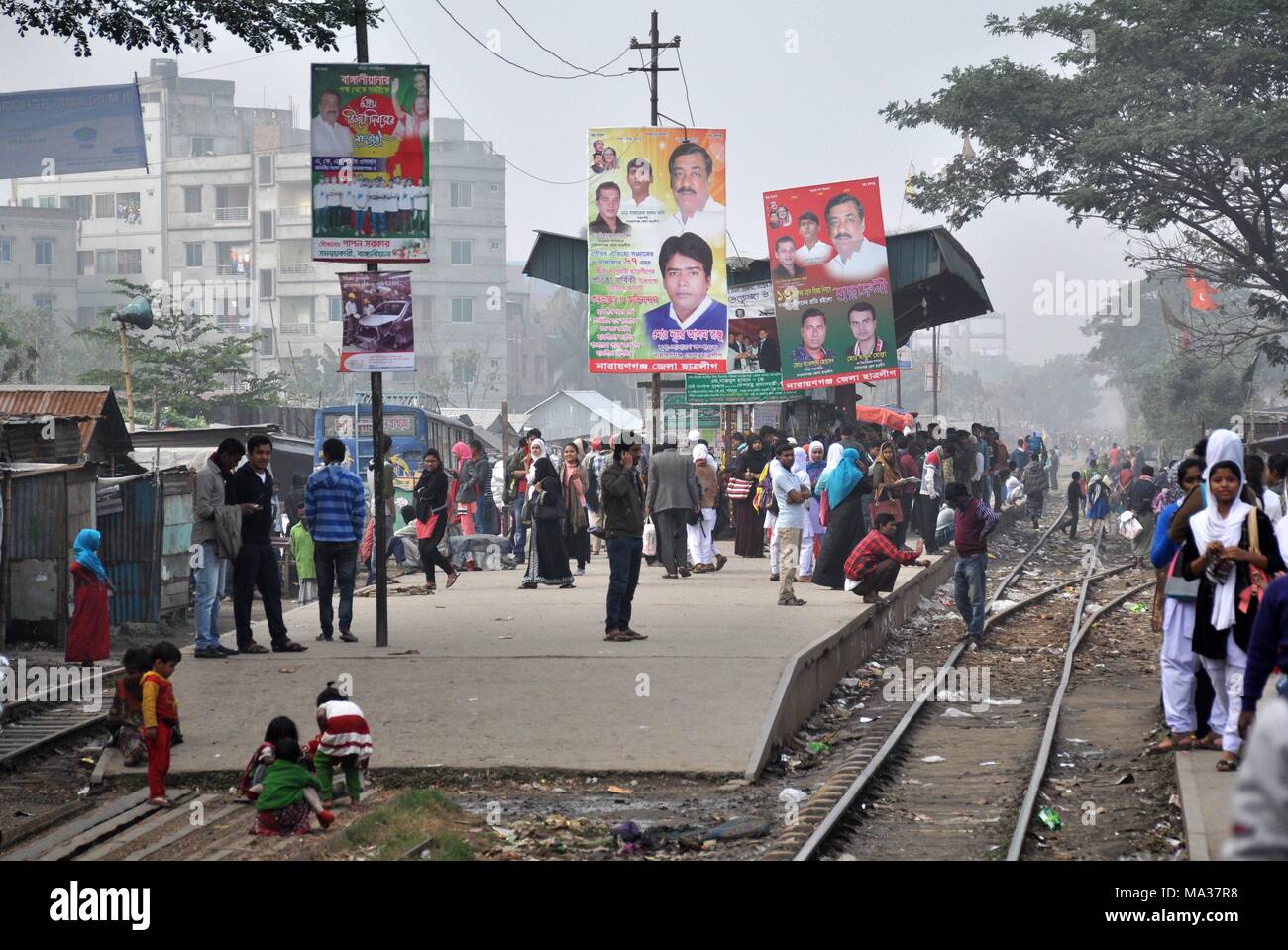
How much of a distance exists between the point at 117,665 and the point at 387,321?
4.62m

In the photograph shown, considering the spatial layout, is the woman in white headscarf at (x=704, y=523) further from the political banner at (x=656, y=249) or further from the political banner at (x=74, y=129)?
the political banner at (x=74, y=129)

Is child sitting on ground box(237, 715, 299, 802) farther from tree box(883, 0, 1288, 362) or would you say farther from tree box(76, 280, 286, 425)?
tree box(76, 280, 286, 425)

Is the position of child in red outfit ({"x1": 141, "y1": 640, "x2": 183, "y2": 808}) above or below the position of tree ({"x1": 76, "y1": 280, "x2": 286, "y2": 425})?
below

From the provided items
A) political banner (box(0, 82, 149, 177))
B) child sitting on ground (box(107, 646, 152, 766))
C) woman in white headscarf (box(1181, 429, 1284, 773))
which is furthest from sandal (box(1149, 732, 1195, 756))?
political banner (box(0, 82, 149, 177))

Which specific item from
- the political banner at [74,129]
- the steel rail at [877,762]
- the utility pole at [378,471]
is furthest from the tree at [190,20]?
the political banner at [74,129]

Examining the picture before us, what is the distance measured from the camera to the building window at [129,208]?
3661 inches

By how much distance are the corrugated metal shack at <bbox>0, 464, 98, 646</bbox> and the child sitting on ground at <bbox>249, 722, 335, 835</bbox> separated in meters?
8.85

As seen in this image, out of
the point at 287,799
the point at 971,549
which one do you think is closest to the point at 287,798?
the point at 287,799

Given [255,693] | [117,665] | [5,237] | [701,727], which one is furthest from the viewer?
[5,237]

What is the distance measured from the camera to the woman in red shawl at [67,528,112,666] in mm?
14156

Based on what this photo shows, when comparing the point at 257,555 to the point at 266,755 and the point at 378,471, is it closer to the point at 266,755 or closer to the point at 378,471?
the point at 378,471
